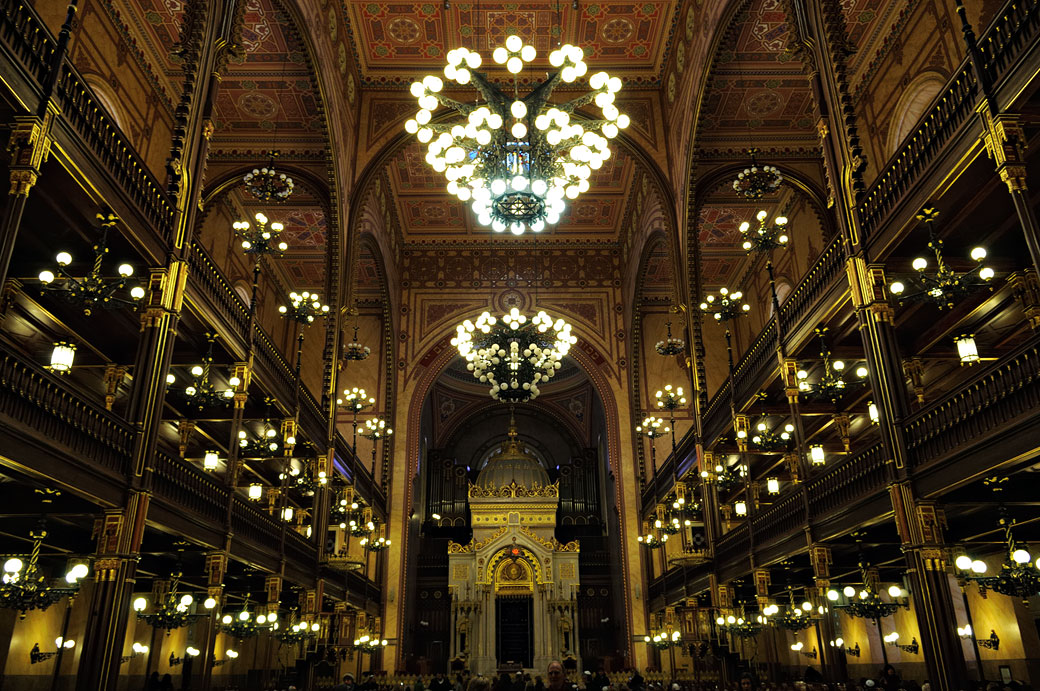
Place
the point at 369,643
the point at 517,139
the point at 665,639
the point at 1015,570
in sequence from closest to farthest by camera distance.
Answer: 1. the point at 1015,570
2. the point at 517,139
3. the point at 665,639
4. the point at 369,643

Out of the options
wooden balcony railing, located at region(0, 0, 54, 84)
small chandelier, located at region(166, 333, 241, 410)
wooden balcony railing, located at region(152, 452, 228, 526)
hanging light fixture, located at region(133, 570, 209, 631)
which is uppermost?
wooden balcony railing, located at region(0, 0, 54, 84)

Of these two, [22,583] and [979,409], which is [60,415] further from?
[979,409]

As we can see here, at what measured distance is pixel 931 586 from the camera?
30.0ft

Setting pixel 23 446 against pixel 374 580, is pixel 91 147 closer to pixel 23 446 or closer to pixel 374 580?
pixel 23 446

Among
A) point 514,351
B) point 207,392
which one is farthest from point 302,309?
point 514,351

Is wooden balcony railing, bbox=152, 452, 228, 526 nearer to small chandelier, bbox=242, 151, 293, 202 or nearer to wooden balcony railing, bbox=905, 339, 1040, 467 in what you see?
small chandelier, bbox=242, 151, 293, 202

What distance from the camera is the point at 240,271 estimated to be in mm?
23922

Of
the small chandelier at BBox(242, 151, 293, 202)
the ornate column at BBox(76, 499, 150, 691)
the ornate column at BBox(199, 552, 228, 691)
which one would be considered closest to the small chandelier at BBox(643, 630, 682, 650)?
the ornate column at BBox(199, 552, 228, 691)

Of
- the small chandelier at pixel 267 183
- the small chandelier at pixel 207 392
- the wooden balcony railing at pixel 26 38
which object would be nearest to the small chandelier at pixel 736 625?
the small chandelier at pixel 207 392

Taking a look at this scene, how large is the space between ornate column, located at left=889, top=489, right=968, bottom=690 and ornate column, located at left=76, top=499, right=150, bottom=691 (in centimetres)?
993

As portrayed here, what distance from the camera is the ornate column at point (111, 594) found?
8305 millimetres

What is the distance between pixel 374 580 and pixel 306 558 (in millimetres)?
9682

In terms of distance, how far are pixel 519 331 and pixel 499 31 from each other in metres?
9.26

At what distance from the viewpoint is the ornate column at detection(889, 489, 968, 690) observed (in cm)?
875
